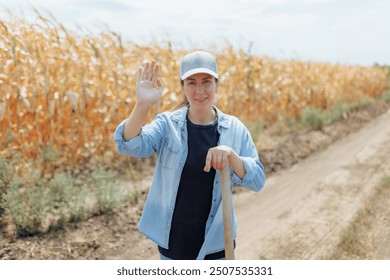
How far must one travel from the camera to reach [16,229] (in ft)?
15.4

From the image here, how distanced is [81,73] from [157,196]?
4567mm

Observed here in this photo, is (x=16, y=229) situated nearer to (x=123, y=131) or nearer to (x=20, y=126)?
(x=20, y=126)

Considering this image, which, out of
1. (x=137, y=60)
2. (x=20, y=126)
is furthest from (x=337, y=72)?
(x=20, y=126)

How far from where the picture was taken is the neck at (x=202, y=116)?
8.35 ft

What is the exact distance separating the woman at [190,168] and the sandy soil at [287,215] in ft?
7.84

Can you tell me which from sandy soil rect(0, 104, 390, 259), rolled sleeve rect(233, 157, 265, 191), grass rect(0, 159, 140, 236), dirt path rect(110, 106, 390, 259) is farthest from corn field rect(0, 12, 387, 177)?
rolled sleeve rect(233, 157, 265, 191)

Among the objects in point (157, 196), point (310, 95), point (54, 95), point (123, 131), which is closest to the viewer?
point (123, 131)

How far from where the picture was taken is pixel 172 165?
8.45 feet

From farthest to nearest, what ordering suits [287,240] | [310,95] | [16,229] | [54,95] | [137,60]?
1. [310,95]
2. [137,60]
3. [54,95]
4. [287,240]
5. [16,229]

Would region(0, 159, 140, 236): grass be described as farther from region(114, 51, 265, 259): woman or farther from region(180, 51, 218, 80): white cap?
region(180, 51, 218, 80): white cap

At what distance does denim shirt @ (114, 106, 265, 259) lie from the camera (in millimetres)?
2521

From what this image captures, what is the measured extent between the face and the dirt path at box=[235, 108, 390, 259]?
2892 millimetres

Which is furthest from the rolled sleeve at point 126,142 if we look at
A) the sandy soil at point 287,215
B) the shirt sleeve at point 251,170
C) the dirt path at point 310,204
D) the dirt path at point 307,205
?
the dirt path at point 310,204

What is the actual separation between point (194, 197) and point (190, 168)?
16cm
